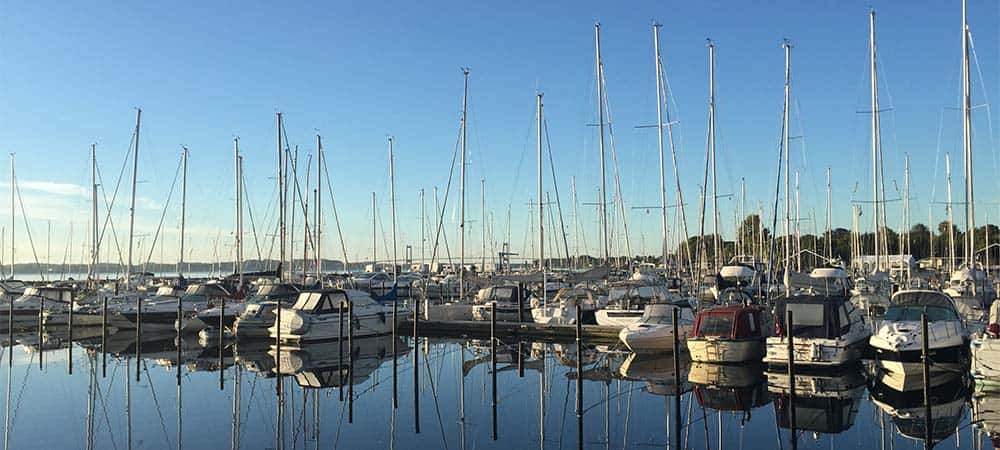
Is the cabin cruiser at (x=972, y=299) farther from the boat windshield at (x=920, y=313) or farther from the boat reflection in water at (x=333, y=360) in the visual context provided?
the boat reflection in water at (x=333, y=360)

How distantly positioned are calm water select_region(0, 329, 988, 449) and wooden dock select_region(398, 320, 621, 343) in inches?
140

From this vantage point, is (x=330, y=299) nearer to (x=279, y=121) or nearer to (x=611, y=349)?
(x=611, y=349)

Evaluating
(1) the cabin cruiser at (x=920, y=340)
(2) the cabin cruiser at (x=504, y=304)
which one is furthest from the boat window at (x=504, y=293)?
(1) the cabin cruiser at (x=920, y=340)

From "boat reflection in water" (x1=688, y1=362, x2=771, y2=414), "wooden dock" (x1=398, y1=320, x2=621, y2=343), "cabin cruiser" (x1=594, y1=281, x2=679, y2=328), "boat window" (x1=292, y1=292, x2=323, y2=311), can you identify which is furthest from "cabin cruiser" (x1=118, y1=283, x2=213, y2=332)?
"boat reflection in water" (x1=688, y1=362, x2=771, y2=414)

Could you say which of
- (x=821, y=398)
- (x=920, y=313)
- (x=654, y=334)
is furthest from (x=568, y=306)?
(x=821, y=398)

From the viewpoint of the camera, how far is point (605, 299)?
40.1 m

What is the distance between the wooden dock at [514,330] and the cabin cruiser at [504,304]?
935 mm

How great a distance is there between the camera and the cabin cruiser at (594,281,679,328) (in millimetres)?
34444

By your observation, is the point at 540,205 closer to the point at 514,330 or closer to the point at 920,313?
the point at 514,330

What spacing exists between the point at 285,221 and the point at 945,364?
3993 cm

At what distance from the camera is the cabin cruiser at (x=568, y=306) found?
121 ft

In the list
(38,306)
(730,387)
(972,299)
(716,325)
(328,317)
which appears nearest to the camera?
(730,387)

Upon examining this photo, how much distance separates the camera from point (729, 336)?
86.2 ft

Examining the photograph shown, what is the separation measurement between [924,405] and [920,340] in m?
3.65
